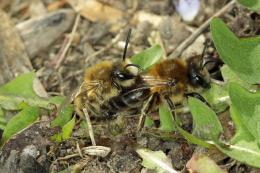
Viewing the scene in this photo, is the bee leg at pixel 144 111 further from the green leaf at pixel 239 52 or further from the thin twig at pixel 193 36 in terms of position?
the thin twig at pixel 193 36

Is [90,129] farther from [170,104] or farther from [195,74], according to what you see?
[195,74]

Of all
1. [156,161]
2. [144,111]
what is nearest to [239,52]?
[144,111]

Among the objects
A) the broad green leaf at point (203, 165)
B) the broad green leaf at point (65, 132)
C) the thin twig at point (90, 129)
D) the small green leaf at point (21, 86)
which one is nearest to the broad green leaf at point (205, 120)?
the broad green leaf at point (203, 165)

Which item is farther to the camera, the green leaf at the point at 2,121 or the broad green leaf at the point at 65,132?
the green leaf at the point at 2,121

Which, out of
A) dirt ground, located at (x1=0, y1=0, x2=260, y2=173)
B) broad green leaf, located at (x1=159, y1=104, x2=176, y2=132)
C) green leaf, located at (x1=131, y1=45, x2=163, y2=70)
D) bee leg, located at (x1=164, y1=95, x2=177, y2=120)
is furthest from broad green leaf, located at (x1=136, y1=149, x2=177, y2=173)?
green leaf, located at (x1=131, y1=45, x2=163, y2=70)

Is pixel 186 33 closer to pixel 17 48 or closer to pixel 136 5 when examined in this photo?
pixel 136 5

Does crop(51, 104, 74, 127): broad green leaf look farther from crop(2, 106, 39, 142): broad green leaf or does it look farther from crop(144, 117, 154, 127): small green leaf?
crop(144, 117, 154, 127): small green leaf

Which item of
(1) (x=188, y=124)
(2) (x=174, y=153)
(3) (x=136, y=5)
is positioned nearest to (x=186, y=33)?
(3) (x=136, y=5)
